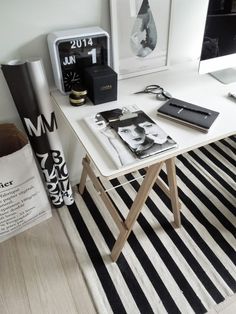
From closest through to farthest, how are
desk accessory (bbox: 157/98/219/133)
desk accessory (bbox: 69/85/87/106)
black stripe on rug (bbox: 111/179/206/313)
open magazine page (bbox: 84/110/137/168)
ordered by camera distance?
1. open magazine page (bbox: 84/110/137/168)
2. desk accessory (bbox: 157/98/219/133)
3. desk accessory (bbox: 69/85/87/106)
4. black stripe on rug (bbox: 111/179/206/313)

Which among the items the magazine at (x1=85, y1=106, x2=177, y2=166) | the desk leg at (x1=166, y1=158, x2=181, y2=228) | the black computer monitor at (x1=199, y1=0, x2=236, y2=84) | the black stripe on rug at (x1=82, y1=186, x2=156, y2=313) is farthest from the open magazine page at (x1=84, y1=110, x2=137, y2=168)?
the black stripe on rug at (x1=82, y1=186, x2=156, y2=313)

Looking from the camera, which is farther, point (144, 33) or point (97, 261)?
point (97, 261)

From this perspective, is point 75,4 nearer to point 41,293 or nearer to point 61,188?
point 61,188

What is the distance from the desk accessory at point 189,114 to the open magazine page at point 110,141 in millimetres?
217

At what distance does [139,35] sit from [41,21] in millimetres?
425

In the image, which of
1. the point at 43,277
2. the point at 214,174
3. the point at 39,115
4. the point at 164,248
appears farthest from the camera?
the point at 214,174

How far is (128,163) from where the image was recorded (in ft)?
2.51

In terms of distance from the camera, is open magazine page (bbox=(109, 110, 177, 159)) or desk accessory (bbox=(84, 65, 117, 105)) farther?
desk accessory (bbox=(84, 65, 117, 105))

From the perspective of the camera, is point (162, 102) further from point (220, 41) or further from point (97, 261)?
point (97, 261)

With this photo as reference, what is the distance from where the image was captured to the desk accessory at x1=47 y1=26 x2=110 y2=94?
966mm

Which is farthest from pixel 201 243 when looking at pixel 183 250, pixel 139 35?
pixel 139 35

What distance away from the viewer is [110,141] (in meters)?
0.84

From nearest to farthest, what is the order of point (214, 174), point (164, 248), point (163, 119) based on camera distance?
point (163, 119) → point (164, 248) → point (214, 174)

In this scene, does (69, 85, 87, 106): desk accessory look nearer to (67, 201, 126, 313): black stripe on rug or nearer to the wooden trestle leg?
the wooden trestle leg
